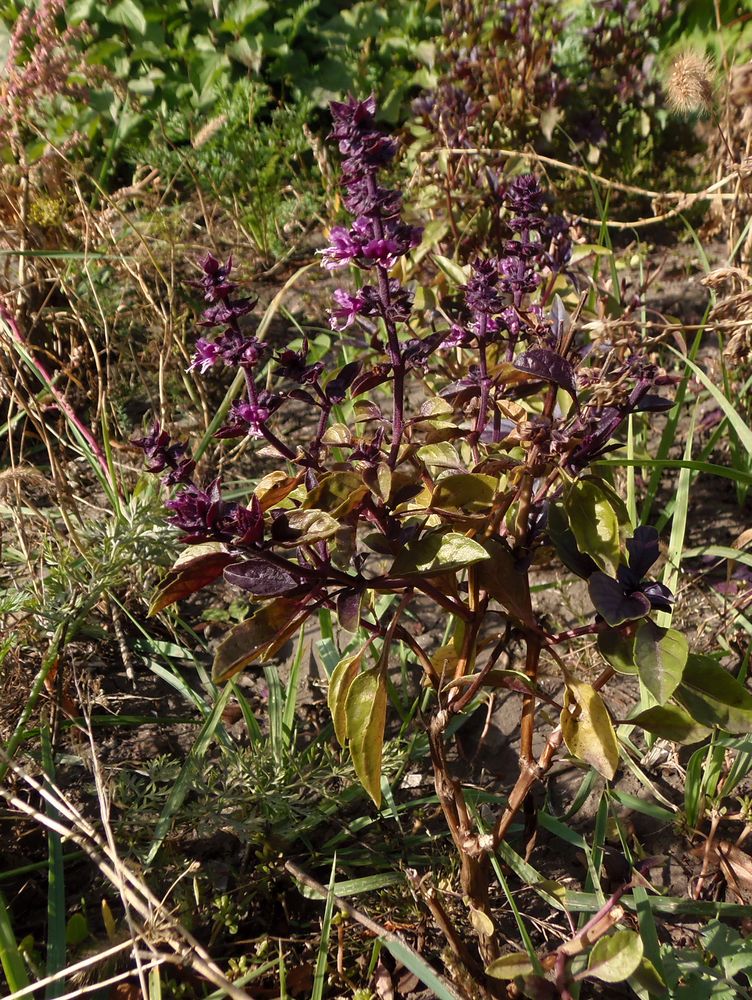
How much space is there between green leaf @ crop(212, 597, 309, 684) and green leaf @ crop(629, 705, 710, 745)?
537mm

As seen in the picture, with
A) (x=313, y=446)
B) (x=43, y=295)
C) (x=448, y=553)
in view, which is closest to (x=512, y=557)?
(x=448, y=553)

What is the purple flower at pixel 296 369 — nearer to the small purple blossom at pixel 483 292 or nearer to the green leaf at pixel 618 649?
the small purple blossom at pixel 483 292

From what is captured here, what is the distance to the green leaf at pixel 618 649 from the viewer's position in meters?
1.07

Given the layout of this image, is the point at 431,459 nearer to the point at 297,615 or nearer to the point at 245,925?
the point at 297,615

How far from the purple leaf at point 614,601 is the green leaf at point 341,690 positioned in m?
0.32

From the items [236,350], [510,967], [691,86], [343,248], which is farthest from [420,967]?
[691,86]

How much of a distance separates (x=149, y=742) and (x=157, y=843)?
1.27 feet

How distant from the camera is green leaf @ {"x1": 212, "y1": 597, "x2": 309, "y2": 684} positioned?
1.00m

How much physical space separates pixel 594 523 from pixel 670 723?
324 mm

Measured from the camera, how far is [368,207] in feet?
3.35

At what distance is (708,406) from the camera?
2377 mm

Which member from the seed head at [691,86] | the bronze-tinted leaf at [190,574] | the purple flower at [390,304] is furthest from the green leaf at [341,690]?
the seed head at [691,86]

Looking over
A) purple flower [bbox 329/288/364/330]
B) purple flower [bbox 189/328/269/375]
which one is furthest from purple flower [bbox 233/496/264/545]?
purple flower [bbox 329/288/364/330]

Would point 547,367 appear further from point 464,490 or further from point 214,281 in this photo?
point 214,281
